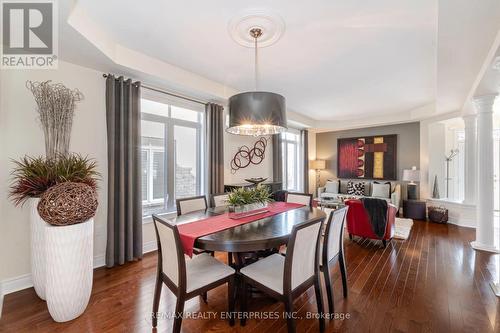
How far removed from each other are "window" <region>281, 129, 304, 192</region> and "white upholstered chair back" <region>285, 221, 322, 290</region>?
4.76 m

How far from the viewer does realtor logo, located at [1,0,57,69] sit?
1.94 metres

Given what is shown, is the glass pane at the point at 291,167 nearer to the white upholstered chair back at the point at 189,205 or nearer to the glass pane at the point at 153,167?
the glass pane at the point at 153,167

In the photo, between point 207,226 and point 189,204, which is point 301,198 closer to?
point 189,204

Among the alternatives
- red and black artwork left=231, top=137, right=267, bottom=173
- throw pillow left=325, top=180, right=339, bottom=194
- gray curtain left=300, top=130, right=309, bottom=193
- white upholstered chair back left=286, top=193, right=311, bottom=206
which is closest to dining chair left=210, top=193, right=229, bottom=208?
white upholstered chair back left=286, top=193, right=311, bottom=206

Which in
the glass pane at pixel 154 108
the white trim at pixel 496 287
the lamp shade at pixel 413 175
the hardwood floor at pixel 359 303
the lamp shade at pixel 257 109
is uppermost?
the glass pane at pixel 154 108

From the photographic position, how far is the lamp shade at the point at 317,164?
729 centimetres

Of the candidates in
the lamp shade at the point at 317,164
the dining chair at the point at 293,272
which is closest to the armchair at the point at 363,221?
the dining chair at the point at 293,272

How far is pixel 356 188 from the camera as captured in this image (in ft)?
21.6

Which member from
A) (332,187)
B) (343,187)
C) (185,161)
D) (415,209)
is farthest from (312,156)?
(185,161)

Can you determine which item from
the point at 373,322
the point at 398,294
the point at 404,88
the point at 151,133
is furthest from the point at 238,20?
the point at 404,88

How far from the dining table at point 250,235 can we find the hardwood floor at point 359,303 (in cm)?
74

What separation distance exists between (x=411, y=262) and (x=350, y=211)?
1.04m

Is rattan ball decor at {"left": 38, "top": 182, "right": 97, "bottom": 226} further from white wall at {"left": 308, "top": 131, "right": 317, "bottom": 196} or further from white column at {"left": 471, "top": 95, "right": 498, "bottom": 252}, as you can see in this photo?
white wall at {"left": 308, "top": 131, "right": 317, "bottom": 196}

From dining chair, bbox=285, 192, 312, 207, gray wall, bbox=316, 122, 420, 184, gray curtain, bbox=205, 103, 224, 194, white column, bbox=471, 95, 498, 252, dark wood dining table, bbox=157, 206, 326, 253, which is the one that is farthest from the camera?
gray wall, bbox=316, 122, 420, 184
